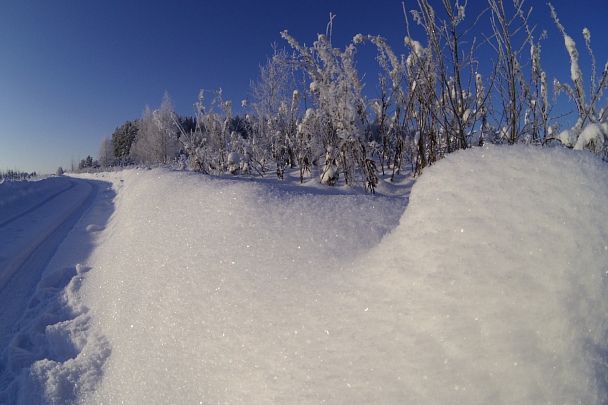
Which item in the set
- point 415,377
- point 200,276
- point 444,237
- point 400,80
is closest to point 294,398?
point 415,377

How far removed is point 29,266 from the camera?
2.40 meters

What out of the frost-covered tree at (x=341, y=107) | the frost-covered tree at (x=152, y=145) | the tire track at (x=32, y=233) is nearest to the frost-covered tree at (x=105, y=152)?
the frost-covered tree at (x=152, y=145)

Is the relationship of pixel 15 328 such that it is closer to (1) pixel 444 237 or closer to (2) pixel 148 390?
(2) pixel 148 390

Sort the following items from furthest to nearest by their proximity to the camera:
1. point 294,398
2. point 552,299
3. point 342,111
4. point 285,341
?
point 342,111 < point 285,341 < point 294,398 < point 552,299

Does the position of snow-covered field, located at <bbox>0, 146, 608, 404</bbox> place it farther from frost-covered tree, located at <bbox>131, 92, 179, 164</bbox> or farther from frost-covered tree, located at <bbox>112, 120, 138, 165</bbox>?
frost-covered tree, located at <bbox>112, 120, 138, 165</bbox>

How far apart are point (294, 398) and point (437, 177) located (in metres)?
0.61

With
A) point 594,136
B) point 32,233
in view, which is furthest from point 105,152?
point 594,136

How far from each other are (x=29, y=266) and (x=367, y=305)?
2.74 metres

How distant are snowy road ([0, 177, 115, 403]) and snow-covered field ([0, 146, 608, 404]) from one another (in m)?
0.02

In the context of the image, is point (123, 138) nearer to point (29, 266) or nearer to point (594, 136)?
point (29, 266)

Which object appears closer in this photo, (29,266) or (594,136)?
(594,136)

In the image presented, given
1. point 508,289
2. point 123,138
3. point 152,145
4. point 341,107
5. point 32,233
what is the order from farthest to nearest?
point 123,138
point 152,145
point 32,233
point 341,107
point 508,289

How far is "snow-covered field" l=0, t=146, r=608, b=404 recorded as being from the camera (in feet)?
1.84

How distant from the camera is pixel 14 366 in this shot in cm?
125
